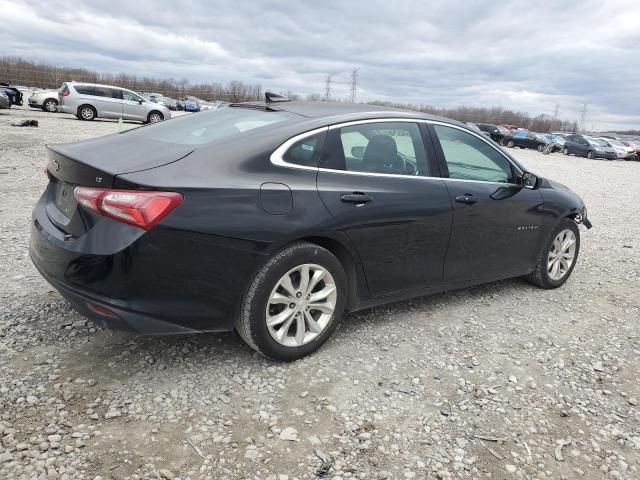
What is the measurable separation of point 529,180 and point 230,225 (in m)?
2.94

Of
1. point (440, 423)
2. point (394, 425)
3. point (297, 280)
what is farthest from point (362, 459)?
point (297, 280)

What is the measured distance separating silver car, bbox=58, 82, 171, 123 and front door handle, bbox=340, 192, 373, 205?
20.7 metres

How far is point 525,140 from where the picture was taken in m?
37.4

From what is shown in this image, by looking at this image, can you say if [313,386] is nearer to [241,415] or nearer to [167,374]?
[241,415]

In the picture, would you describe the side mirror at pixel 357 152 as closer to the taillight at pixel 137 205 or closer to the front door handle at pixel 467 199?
the front door handle at pixel 467 199

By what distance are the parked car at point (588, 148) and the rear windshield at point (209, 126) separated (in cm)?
3630

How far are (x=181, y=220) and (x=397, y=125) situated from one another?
184cm

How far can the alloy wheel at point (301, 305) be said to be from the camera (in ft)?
9.87

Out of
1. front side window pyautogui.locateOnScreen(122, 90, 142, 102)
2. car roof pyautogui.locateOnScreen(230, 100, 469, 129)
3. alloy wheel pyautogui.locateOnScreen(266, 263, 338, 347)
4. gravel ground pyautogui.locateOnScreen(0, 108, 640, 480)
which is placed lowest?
gravel ground pyautogui.locateOnScreen(0, 108, 640, 480)

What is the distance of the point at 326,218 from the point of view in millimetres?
3061

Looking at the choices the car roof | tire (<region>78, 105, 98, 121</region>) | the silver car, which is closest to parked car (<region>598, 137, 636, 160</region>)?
the silver car

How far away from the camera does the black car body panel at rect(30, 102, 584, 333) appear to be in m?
2.58

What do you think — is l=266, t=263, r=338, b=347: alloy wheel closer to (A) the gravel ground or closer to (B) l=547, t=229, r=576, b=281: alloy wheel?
(A) the gravel ground

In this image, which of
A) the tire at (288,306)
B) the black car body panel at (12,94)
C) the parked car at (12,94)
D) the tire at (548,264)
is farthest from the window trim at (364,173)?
A: the black car body panel at (12,94)
